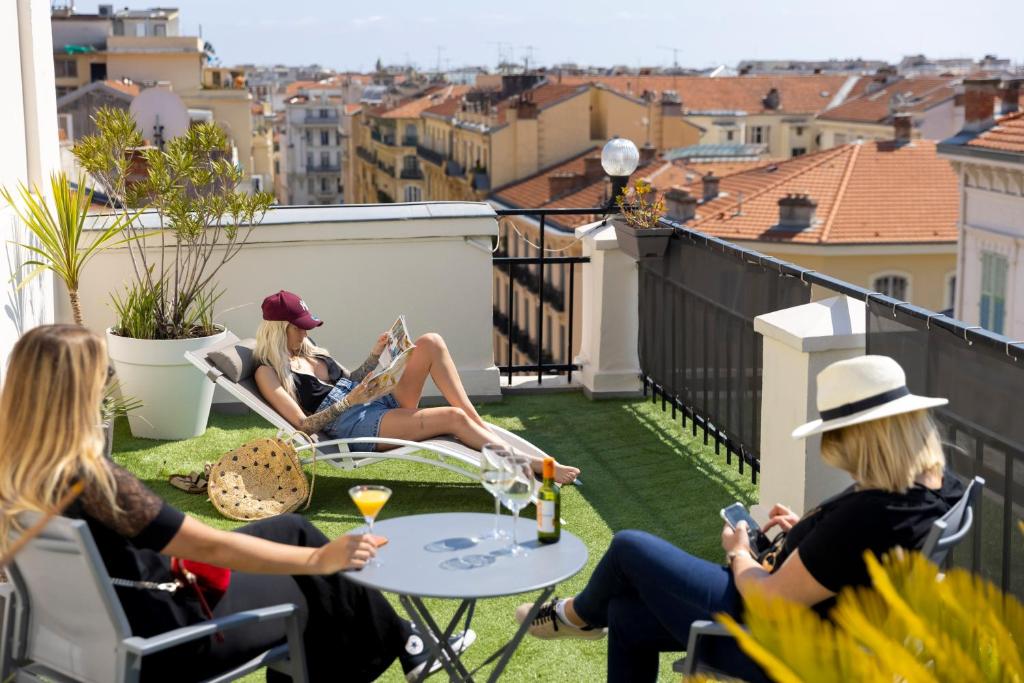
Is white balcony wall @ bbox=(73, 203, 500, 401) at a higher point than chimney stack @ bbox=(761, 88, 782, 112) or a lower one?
lower

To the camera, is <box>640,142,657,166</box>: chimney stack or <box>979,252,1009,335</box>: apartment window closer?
<box>979,252,1009,335</box>: apartment window

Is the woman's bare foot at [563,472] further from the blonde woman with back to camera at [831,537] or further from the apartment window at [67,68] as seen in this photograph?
the apartment window at [67,68]

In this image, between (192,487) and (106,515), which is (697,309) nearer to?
(192,487)

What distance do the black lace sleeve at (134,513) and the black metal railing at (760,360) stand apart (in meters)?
2.24

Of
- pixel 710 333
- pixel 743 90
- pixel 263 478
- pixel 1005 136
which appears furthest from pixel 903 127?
pixel 263 478

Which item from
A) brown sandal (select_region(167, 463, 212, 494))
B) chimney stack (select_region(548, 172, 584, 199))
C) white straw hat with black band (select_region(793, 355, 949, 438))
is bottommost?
chimney stack (select_region(548, 172, 584, 199))

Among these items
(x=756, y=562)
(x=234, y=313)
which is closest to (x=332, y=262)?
(x=234, y=313)

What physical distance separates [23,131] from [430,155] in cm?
6558

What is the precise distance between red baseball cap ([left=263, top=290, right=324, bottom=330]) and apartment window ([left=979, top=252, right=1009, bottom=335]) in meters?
24.6

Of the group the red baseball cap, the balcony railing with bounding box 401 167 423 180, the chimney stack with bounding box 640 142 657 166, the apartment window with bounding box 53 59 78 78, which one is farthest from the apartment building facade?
the balcony railing with bounding box 401 167 423 180

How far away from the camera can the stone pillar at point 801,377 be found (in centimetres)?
468

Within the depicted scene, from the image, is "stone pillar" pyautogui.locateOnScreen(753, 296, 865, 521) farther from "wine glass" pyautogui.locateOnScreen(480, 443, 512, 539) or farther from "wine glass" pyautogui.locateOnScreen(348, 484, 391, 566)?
"wine glass" pyautogui.locateOnScreen(348, 484, 391, 566)

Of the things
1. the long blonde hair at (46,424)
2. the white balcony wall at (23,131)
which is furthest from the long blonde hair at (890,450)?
the white balcony wall at (23,131)

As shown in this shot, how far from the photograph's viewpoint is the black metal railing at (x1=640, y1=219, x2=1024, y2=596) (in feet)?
12.0
